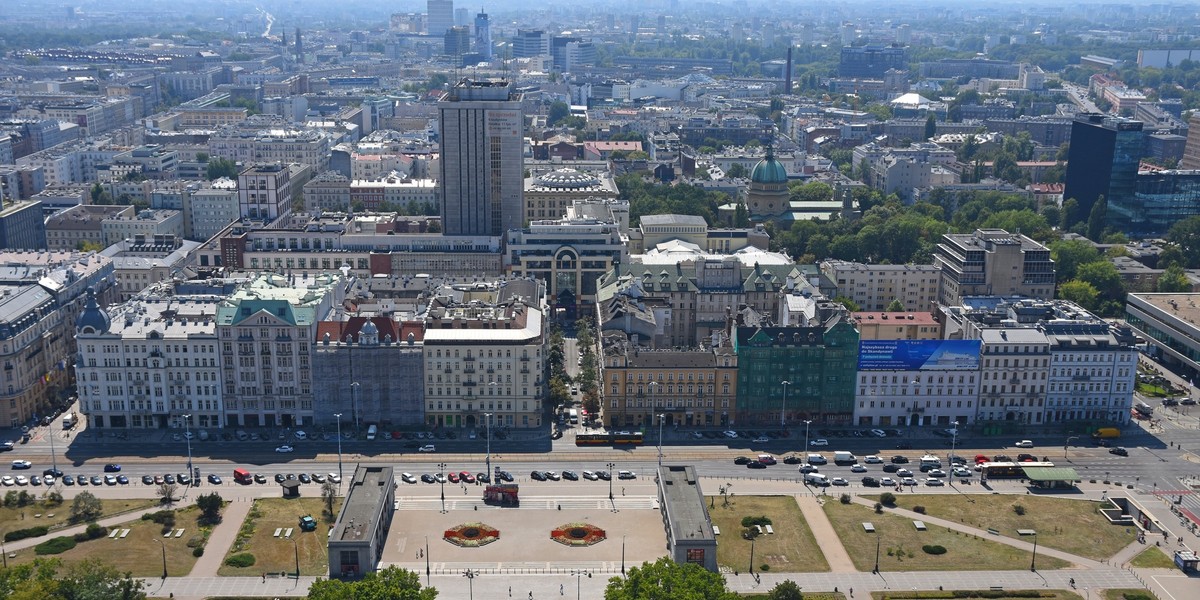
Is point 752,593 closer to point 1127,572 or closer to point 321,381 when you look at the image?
point 1127,572

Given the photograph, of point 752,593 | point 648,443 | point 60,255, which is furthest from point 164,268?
point 752,593

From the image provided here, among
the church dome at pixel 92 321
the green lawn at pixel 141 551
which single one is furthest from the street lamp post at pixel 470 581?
the church dome at pixel 92 321

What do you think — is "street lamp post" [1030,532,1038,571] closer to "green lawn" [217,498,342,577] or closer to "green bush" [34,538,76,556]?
"green lawn" [217,498,342,577]

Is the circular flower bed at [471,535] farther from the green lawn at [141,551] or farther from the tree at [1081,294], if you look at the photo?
the tree at [1081,294]

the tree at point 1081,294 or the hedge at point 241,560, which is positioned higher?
the tree at point 1081,294

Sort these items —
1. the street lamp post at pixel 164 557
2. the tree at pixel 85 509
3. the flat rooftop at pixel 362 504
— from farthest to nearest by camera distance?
the tree at pixel 85 509 → the street lamp post at pixel 164 557 → the flat rooftop at pixel 362 504

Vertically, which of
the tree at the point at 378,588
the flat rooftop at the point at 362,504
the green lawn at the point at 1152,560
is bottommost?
the green lawn at the point at 1152,560

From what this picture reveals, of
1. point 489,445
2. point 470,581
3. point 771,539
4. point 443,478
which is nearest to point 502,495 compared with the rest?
point 443,478
